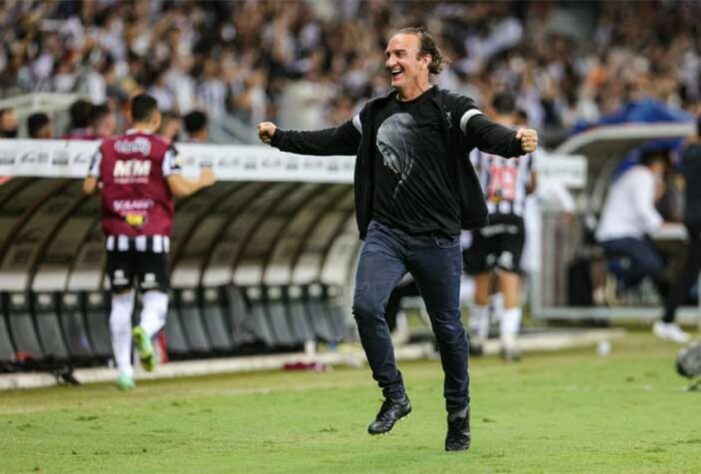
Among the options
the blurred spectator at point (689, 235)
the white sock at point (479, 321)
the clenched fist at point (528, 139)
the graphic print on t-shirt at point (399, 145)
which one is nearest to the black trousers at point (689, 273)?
the blurred spectator at point (689, 235)

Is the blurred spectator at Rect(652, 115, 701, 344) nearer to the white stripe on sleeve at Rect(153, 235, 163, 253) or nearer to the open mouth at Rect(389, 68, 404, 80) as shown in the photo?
the white stripe on sleeve at Rect(153, 235, 163, 253)

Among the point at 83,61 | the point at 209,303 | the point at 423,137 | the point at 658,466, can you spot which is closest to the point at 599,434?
the point at 658,466

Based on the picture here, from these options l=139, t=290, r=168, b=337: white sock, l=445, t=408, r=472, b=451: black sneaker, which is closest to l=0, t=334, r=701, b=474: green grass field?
l=445, t=408, r=472, b=451: black sneaker

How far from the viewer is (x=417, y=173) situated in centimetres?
924

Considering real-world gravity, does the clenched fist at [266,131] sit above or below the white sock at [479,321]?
above

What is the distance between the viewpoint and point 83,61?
2283cm

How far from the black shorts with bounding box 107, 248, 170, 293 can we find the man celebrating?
432 cm

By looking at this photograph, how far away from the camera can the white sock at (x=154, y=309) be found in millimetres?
13250

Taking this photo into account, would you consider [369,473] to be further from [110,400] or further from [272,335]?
[272,335]

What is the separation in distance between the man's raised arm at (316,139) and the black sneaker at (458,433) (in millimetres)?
1661

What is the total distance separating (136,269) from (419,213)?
4.70 m

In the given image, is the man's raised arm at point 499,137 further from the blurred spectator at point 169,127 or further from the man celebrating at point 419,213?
the blurred spectator at point 169,127

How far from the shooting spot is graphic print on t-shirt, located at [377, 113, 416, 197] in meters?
9.26

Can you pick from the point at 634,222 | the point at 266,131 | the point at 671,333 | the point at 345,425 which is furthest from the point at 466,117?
the point at 634,222
